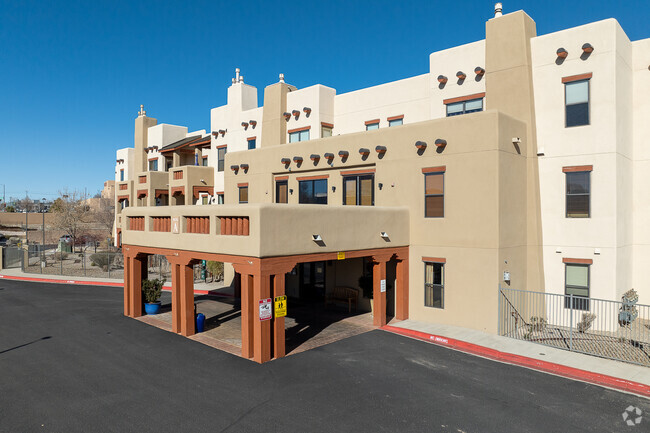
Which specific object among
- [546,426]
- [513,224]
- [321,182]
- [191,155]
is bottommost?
[546,426]

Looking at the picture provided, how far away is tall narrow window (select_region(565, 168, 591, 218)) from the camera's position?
1769 centimetres

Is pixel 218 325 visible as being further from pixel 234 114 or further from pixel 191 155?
pixel 191 155

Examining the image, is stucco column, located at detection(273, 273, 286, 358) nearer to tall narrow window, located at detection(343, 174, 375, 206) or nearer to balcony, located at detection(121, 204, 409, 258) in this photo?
balcony, located at detection(121, 204, 409, 258)

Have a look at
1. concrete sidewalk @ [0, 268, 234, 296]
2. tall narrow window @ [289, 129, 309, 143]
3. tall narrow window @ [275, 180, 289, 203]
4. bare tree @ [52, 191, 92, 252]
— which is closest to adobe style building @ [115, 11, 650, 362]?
tall narrow window @ [275, 180, 289, 203]

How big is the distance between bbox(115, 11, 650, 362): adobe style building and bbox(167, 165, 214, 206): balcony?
10.5 metres

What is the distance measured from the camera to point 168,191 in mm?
35062

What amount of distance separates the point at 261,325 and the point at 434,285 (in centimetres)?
791

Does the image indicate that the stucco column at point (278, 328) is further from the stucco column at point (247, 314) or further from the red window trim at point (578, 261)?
the red window trim at point (578, 261)

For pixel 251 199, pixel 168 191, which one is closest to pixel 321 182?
pixel 251 199

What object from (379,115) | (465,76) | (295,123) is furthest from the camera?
(295,123)

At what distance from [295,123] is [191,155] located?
1544 cm

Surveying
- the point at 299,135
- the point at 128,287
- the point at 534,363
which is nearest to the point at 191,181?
the point at 299,135

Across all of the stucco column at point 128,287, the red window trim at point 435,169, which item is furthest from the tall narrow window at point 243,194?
the red window trim at point 435,169

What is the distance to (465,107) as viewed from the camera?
2039 centimetres
